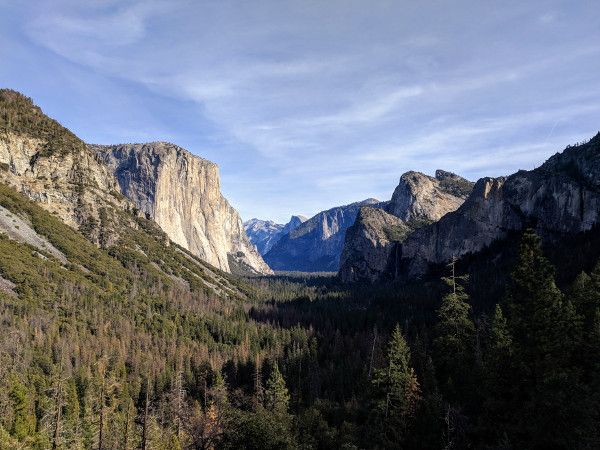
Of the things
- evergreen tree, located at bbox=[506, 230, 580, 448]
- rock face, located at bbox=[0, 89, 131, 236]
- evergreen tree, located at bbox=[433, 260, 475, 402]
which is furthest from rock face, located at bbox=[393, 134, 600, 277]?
rock face, located at bbox=[0, 89, 131, 236]

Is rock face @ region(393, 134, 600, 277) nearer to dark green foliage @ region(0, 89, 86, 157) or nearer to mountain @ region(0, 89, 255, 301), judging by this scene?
mountain @ region(0, 89, 255, 301)

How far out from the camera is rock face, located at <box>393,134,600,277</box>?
13175 centimetres

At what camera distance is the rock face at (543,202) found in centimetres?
13175

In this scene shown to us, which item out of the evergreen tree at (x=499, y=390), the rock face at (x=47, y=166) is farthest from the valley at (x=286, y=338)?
the rock face at (x=47, y=166)

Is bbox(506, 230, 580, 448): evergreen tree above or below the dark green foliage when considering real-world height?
below

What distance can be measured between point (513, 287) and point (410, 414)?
22.1 metres

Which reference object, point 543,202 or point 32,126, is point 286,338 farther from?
point 32,126

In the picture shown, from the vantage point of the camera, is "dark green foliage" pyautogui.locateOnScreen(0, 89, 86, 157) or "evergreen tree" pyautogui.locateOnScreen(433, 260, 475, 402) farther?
"dark green foliage" pyautogui.locateOnScreen(0, 89, 86, 157)

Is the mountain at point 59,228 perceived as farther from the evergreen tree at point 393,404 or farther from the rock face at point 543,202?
the rock face at point 543,202

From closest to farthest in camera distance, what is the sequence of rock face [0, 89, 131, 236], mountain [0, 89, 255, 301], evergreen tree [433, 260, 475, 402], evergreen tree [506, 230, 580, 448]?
evergreen tree [506, 230, 580, 448] < evergreen tree [433, 260, 475, 402] < mountain [0, 89, 255, 301] < rock face [0, 89, 131, 236]

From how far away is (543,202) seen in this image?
151875 mm

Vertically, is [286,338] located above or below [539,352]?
below

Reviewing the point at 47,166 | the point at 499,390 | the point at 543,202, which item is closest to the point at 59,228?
the point at 47,166

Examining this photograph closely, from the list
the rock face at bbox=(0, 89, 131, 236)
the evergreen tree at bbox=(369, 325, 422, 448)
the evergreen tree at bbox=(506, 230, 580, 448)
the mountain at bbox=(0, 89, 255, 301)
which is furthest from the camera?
the rock face at bbox=(0, 89, 131, 236)
